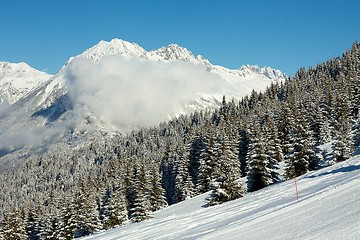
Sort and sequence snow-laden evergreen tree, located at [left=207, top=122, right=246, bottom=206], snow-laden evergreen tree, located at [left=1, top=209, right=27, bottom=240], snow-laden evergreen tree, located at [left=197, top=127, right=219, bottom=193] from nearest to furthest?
1. snow-laden evergreen tree, located at [left=207, top=122, right=246, bottom=206]
2. snow-laden evergreen tree, located at [left=197, top=127, right=219, bottom=193]
3. snow-laden evergreen tree, located at [left=1, top=209, right=27, bottom=240]

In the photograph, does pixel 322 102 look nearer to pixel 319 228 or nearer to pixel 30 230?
pixel 30 230

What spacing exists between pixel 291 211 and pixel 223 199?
941 inches

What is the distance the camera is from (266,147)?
47.0 metres

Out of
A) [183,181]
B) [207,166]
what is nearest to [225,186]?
[207,166]

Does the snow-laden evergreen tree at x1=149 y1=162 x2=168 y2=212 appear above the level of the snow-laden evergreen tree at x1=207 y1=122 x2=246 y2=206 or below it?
above

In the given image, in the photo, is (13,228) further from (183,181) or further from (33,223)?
(183,181)

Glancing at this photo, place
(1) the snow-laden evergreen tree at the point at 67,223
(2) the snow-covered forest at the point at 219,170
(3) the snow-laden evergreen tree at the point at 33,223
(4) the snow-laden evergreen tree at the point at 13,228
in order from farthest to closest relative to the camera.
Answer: (3) the snow-laden evergreen tree at the point at 33,223 < (4) the snow-laden evergreen tree at the point at 13,228 < (1) the snow-laden evergreen tree at the point at 67,223 < (2) the snow-covered forest at the point at 219,170

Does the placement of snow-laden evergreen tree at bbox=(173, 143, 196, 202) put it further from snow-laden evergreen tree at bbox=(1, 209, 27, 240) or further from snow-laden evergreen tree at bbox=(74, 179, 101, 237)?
snow-laden evergreen tree at bbox=(1, 209, 27, 240)

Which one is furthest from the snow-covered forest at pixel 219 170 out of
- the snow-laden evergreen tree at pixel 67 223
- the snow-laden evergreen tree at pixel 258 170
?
the snow-laden evergreen tree at pixel 67 223

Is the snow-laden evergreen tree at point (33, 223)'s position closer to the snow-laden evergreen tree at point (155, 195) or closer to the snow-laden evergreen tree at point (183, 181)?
the snow-laden evergreen tree at point (155, 195)

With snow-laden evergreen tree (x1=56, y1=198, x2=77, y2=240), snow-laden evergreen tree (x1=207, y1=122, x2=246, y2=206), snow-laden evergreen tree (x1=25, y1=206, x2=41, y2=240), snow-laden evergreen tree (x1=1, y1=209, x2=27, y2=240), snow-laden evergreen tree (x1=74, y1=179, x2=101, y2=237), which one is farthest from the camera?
snow-laden evergreen tree (x1=25, y1=206, x2=41, y2=240)

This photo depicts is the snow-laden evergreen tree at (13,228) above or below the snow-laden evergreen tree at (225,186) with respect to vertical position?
above

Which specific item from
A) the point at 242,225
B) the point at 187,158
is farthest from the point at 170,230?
the point at 187,158

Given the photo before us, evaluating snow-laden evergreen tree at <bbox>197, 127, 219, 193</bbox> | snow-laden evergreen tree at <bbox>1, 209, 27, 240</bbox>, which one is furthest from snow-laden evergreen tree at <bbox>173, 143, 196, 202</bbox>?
snow-laden evergreen tree at <bbox>1, 209, 27, 240</bbox>
